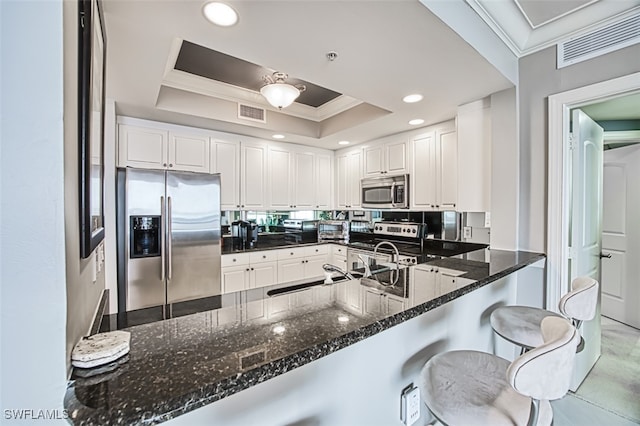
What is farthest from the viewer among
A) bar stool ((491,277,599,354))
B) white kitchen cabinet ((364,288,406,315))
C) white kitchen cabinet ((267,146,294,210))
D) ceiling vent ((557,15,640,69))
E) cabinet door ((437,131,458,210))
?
white kitchen cabinet ((267,146,294,210))

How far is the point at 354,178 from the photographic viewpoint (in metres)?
4.33

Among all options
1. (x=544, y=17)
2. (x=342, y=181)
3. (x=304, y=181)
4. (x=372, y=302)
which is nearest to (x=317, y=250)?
(x=304, y=181)

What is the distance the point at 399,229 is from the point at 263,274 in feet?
6.20

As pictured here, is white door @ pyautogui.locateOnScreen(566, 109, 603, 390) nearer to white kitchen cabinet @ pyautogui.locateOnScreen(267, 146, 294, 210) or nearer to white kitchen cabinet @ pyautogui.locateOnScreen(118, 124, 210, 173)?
white kitchen cabinet @ pyautogui.locateOnScreen(267, 146, 294, 210)

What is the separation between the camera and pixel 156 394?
0.52 meters

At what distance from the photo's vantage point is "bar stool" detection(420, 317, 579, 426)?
0.83 metres

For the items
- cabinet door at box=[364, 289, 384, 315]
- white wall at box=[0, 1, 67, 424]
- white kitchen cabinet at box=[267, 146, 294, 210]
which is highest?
white kitchen cabinet at box=[267, 146, 294, 210]

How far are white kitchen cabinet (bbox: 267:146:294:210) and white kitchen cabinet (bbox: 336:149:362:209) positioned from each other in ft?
2.70

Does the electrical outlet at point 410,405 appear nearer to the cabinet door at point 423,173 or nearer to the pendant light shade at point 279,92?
the pendant light shade at point 279,92

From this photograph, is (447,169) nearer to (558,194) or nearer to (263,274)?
(558,194)

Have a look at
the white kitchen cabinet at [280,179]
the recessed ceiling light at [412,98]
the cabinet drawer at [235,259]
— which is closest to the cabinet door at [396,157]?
the recessed ceiling light at [412,98]

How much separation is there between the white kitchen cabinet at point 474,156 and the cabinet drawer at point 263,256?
2.28 m

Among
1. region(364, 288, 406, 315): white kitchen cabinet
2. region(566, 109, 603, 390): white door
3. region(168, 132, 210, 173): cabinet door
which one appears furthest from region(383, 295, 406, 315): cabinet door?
region(168, 132, 210, 173): cabinet door

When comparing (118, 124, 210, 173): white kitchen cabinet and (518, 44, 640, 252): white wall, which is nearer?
(518, 44, 640, 252): white wall
